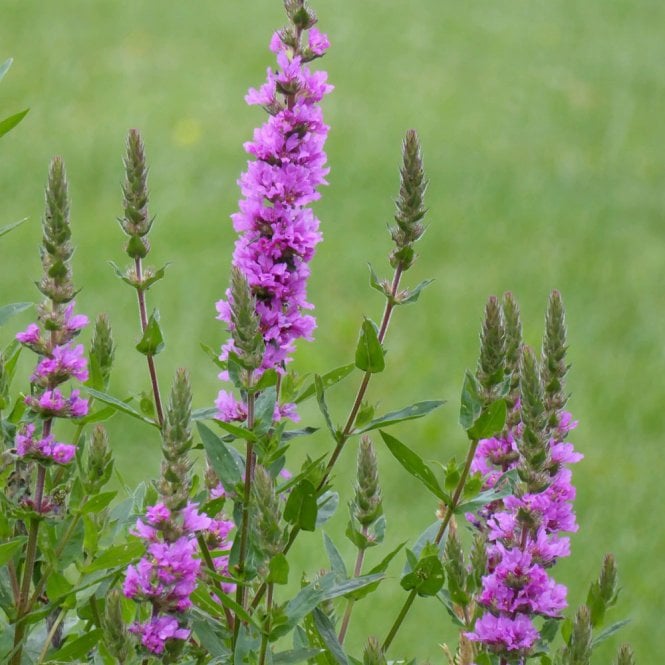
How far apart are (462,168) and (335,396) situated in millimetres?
2188

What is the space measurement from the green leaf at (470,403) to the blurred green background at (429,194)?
2219mm

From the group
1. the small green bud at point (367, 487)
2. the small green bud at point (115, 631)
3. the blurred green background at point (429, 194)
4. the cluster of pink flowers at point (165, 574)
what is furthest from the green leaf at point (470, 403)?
the blurred green background at point (429, 194)

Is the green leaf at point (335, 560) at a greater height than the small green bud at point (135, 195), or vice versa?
the small green bud at point (135, 195)

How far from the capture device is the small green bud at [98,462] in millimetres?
1402

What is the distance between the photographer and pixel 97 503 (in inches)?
55.9

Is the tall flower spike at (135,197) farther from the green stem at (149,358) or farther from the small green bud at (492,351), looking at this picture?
the small green bud at (492,351)

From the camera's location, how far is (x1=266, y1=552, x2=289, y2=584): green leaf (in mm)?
1274

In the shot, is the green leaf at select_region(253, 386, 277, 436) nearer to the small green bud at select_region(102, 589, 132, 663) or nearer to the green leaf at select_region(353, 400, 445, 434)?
the green leaf at select_region(353, 400, 445, 434)

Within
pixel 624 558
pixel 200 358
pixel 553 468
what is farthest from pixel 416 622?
pixel 553 468

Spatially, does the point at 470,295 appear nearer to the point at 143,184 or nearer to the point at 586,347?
the point at 586,347

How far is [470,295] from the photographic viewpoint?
17.6 ft

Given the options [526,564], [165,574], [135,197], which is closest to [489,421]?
[526,564]

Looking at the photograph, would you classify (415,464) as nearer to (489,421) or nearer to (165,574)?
(489,421)

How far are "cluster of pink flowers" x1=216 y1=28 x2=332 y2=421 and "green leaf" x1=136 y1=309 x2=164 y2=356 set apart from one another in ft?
0.29
